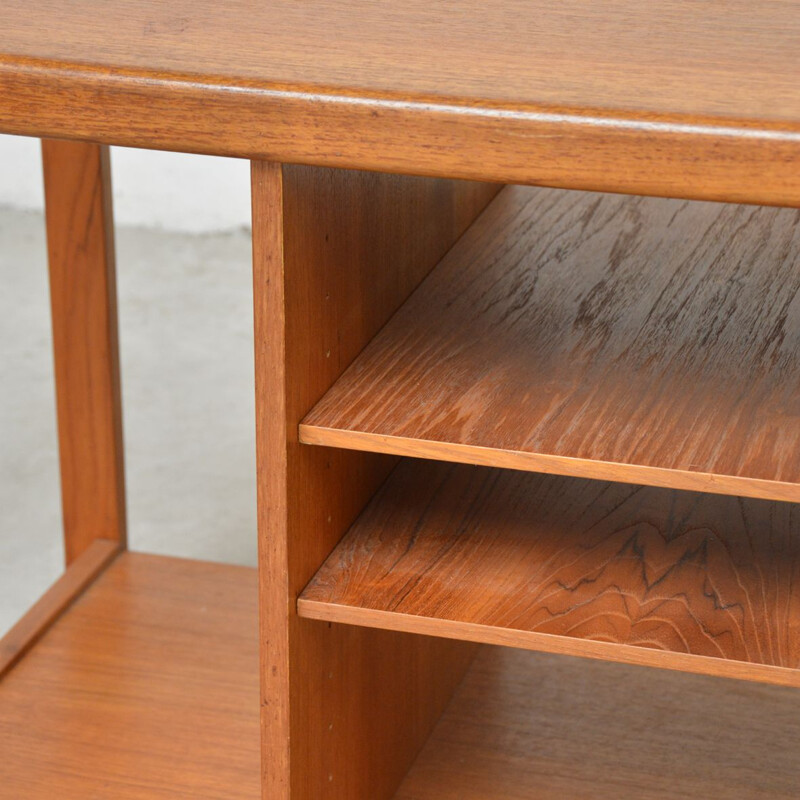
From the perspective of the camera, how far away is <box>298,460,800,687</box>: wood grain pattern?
3.02ft

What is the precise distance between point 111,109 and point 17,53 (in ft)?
0.27

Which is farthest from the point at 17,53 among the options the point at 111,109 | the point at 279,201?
the point at 279,201

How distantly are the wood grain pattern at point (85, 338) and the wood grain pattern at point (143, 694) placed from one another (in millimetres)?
105

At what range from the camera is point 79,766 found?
54.6 inches

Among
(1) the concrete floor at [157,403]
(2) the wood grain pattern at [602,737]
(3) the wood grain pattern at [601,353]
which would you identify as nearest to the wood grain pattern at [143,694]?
(2) the wood grain pattern at [602,737]

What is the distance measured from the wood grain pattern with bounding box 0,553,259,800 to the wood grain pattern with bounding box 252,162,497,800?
253mm

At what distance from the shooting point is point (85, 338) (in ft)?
5.73

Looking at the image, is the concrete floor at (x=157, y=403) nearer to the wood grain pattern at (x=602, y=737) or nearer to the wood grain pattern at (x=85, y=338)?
the wood grain pattern at (x=85, y=338)

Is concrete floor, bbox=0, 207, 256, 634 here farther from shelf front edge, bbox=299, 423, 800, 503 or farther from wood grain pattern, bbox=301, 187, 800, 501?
shelf front edge, bbox=299, 423, 800, 503

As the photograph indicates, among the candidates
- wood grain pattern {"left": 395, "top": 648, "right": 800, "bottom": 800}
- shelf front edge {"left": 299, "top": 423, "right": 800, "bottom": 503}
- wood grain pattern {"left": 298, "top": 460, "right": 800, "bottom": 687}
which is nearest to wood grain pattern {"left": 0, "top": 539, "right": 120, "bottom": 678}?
wood grain pattern {"left": 395, "top": 648, "right": 800, "bottom": 800}

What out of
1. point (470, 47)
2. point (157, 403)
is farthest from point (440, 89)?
point (157, 403)

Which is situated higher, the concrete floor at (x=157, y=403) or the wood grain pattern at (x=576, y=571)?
the wood grain pattern at (x=576, y=571)

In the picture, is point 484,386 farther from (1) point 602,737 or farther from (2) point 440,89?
Answer: (1) point 602,737

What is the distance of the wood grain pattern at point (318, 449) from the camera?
878 mm
